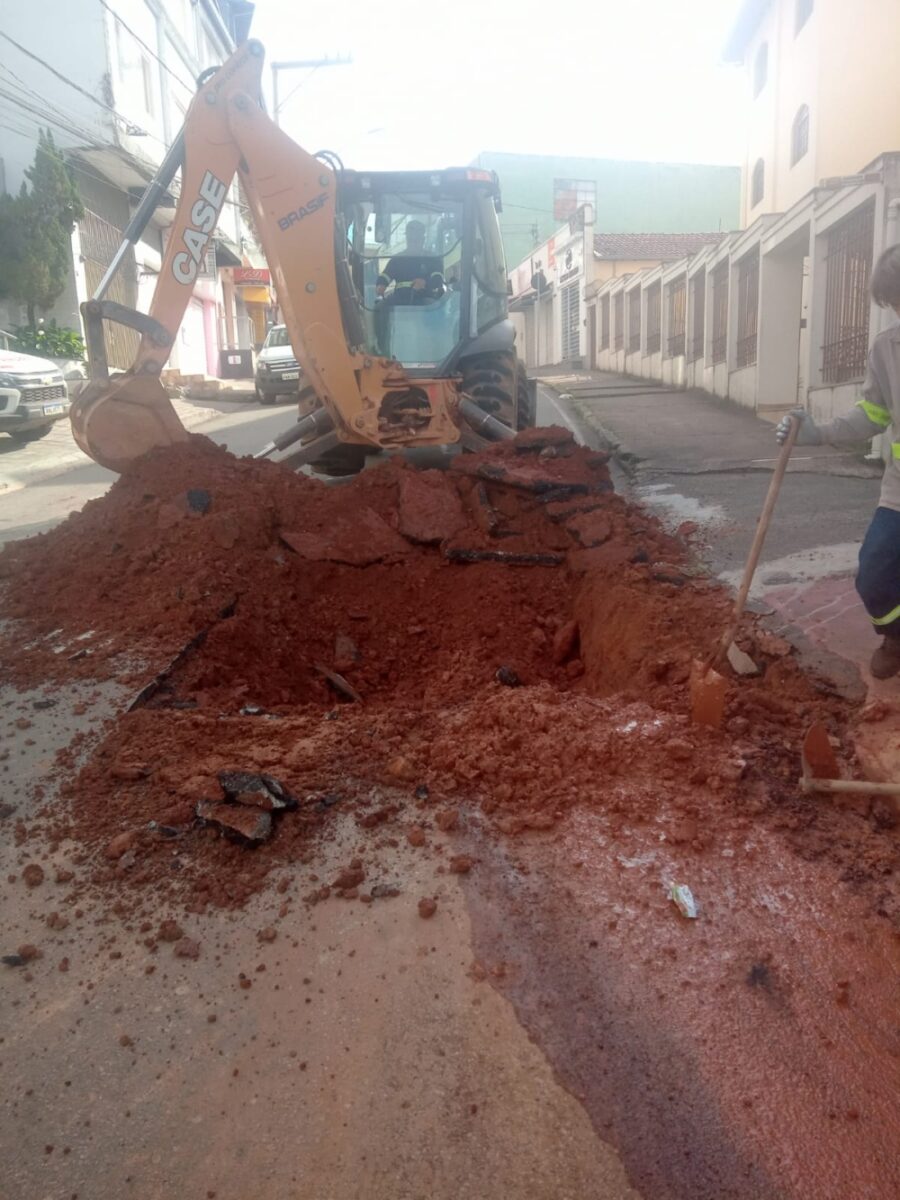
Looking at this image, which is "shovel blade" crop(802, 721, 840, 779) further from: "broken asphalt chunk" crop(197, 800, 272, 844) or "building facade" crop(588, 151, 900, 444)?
"building facade" crop(588, 151, 900, 444)

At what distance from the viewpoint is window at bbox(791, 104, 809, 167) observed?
67.7ft

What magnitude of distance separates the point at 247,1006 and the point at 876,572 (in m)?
2.68

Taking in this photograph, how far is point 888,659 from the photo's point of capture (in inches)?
144

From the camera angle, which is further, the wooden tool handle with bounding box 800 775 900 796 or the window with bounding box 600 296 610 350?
the window with bounding box 600 296 610 350

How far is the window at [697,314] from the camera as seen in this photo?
18969mm

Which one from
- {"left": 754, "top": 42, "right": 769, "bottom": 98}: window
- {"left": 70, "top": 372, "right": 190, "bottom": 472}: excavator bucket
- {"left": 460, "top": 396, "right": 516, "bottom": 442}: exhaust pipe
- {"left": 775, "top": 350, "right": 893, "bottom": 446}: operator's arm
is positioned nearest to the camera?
{"left": 775, "top": 350, "right": 893, "bottom": 446}: operator's arm

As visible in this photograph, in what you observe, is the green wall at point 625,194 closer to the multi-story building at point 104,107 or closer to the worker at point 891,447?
the multi-story building at point 104,107

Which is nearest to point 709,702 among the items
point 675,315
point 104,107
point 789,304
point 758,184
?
point 789,304

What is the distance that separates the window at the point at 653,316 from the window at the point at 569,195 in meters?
21.5

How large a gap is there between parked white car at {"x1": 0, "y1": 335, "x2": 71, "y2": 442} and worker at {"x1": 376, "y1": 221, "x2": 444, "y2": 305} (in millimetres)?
6386

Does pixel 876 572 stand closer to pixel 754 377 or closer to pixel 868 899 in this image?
pixel 868 899

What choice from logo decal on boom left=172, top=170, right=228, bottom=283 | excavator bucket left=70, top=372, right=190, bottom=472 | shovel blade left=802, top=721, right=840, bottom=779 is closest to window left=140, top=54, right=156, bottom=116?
logo decal on boom left=172, top=170, right=228, bottom=283

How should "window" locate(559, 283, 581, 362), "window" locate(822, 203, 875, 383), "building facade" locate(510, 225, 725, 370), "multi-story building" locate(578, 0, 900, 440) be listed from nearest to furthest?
"window" locate(822, 203, 875, 383) < "multi-story building" locate(578, 0, 900, 440) < "building facade" locate(510, 225, 725, 370) < "window" locate(559, 283, 581, 362)

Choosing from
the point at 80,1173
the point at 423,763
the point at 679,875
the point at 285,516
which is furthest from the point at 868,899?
the point at 285,516
